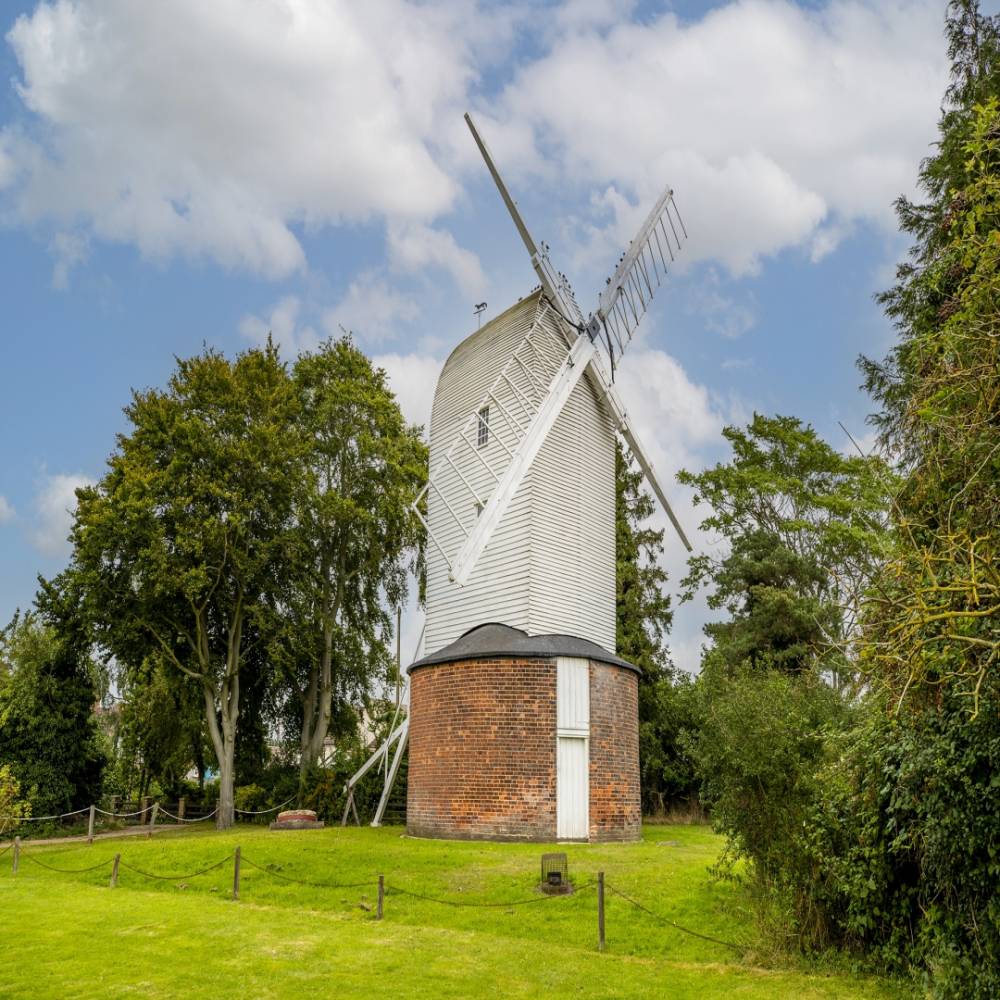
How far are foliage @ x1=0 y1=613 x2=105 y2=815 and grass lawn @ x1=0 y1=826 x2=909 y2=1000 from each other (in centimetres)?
858

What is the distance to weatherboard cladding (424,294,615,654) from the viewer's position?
63.0 ft

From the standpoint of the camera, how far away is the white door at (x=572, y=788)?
1673 centimetres

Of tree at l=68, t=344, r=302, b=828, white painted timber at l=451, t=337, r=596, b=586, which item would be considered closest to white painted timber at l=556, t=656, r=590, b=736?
white painted timber at l=451, t=337, r=596, b=586

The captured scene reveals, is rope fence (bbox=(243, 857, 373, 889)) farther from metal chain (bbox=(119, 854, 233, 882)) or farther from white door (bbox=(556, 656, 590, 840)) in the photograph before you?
white door (bbox=(556, 656, 590, 840))

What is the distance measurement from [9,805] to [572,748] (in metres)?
14.8

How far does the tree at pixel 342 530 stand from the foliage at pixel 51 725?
19.9 feet

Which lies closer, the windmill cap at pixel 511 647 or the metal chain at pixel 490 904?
the metal chain at pixel 490 904

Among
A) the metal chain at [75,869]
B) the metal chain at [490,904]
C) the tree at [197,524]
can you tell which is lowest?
the metal chain at [75,869]

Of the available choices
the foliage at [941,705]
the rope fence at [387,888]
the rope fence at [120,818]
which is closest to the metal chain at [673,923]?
the rope fence at [387,888]

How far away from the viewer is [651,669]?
88.7 feet

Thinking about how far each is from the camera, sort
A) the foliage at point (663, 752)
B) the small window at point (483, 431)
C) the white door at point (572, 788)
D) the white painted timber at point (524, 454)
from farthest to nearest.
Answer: the foliage at point (663, 752), the small window at point (483, 431), the white painted timber at point (524, 454), the white door at point (572, 788)

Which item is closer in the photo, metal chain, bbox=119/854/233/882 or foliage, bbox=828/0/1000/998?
foliage, bbox=828/0/1000/998

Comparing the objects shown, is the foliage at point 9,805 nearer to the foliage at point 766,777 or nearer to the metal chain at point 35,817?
the metal chain at point 35,817

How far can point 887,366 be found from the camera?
21109mm
